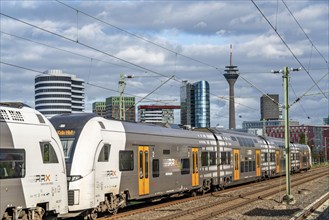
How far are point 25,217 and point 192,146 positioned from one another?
1471cm

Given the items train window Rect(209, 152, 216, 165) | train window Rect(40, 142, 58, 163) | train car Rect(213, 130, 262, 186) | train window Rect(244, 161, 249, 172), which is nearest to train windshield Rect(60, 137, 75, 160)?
train window Rect(40, 142, 58, 163)

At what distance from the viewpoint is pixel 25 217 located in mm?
14109

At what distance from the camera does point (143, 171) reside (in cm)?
2202

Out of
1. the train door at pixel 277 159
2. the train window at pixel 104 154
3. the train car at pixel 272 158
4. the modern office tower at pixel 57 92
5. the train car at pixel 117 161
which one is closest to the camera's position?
the train car at pixel 117 161

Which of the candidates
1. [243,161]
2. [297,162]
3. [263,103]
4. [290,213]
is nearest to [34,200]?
[290,213]

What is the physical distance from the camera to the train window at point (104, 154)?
18.7m

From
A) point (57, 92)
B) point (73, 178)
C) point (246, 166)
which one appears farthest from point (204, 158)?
point (57, 92)

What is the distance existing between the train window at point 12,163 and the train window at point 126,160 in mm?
6502

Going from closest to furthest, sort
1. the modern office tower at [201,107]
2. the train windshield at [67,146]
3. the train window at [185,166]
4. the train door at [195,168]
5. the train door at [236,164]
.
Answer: the train windshield at [67,146] → the train window at [185,166] → the train door at [195,168] → the train door at [236,164] → the modern office tower at [201,107]

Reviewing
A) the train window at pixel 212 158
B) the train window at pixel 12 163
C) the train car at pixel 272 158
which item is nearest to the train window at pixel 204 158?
the train window at pixel 212 158

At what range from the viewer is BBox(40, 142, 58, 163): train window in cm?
1500

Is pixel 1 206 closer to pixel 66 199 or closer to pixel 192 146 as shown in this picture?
pixel 66 199

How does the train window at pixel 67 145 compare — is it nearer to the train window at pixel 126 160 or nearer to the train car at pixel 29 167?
the train car at pixel 29 167

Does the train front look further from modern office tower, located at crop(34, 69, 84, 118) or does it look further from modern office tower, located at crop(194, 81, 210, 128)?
modern office tower, located at crop(194, 81, 210, 128)
